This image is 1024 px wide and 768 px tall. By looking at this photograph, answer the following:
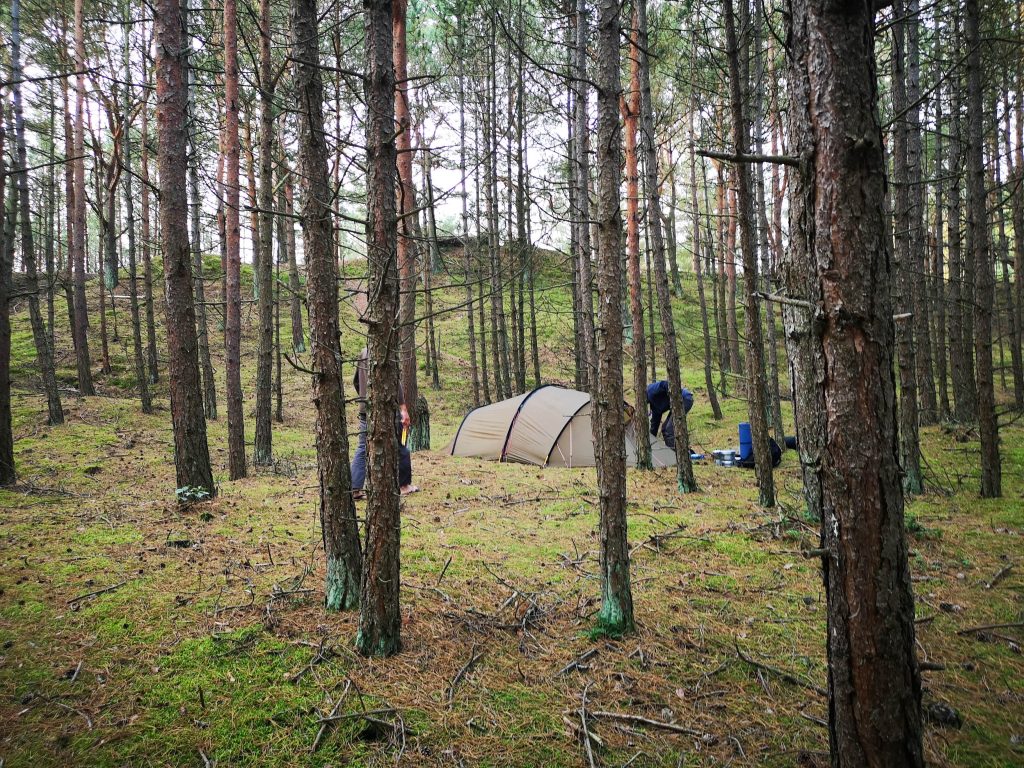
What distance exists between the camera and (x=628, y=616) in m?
3.72

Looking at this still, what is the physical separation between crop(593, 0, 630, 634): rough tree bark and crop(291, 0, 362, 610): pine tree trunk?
1687 millimetres

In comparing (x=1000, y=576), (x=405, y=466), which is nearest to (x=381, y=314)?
(x=405, y=466)

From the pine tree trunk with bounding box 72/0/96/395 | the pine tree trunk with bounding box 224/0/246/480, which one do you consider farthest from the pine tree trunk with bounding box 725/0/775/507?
the pine tree trunk with bounding box 72/0/96/395

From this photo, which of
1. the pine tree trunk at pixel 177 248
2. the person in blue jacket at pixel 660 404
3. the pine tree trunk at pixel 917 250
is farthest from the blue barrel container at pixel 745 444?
the pine tree trunk at pixel 177 248

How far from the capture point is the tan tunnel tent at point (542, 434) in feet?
36.8

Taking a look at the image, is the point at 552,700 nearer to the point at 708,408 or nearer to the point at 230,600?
the point at 230,600

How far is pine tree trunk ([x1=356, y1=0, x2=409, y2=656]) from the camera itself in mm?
3119

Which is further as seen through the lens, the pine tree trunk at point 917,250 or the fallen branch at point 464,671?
the pine tree trunk at point 917,250

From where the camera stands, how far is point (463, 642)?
11.8 ft

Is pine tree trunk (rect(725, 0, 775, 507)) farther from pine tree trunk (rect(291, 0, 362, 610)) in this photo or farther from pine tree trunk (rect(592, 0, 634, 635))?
pine tree trunk (rect(291, 0, 362, 610))

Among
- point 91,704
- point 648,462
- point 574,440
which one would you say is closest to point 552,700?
point 91,704

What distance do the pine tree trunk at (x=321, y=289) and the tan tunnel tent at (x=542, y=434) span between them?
7.55 m

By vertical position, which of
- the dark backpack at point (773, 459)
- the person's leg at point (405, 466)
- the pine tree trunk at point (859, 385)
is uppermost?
the pine tree trunk at point (859, 385)

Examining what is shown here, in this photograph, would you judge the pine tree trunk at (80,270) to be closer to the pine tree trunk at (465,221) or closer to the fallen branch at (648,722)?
the pine tree trunk at (465,221)
